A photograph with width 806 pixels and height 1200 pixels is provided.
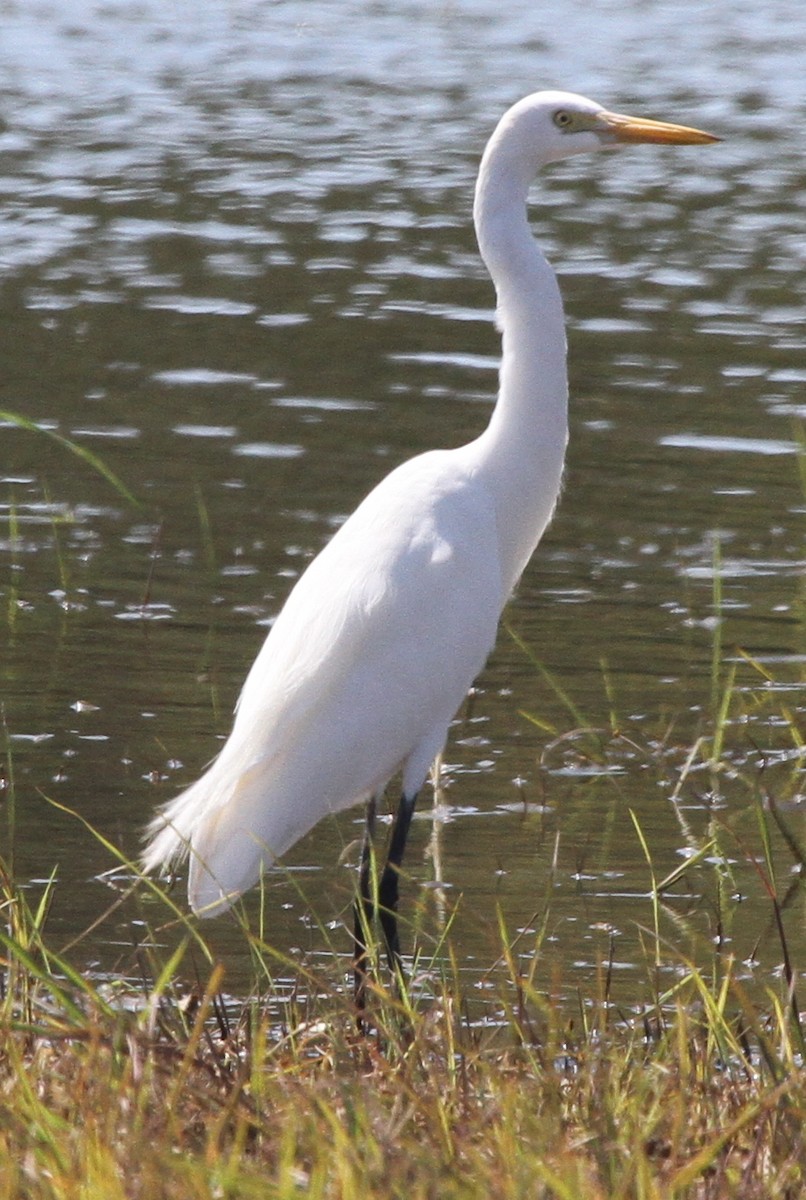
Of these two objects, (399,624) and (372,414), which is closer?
(399,624)

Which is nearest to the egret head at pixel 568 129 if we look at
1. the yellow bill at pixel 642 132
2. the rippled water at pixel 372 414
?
the yellow bill at pixel 642 132

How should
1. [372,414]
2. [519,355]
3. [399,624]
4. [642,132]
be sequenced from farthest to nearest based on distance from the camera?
[372,414]
[642,132]
[519,355]
[399,624]

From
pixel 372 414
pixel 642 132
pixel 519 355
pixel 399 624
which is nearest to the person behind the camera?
pixel 399 624

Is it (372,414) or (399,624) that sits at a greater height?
(399,624)

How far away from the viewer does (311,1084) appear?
264cm

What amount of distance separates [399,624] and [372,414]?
12.5ft

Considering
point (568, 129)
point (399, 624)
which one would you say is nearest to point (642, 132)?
point (568, 129)

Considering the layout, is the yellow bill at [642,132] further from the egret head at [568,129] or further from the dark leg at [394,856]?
the dark leg at [394,856]

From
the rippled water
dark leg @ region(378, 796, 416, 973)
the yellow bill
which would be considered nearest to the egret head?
the yellow bill

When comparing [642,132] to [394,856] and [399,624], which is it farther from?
[394,856]

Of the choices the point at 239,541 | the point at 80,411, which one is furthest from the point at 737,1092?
the point at 80,411

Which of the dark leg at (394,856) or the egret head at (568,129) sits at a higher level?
the egret head at (568,129)

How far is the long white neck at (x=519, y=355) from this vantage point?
4086 mm

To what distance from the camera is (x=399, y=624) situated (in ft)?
12.8
